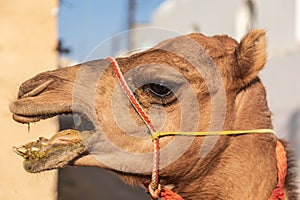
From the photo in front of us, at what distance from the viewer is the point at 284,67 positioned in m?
11.7

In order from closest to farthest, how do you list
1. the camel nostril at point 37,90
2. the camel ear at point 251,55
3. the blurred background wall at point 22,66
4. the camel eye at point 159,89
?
the camel nostril at point 37,90
the camel eye at point 159,89
the camel ear at point 251,55
the blurred background wall at point 22,66

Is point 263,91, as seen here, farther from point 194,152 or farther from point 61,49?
point 61,49

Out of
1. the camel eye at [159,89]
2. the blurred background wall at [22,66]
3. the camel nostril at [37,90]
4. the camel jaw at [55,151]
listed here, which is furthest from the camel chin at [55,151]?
the blurred background wall at [22,66]

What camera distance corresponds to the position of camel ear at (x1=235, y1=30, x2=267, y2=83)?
3.16 metres

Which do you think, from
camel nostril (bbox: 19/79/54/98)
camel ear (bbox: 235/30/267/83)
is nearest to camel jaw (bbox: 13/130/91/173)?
camel nostril (bbox: 19/79/54/98)

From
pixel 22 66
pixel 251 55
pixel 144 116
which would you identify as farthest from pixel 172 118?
pixel 22 66

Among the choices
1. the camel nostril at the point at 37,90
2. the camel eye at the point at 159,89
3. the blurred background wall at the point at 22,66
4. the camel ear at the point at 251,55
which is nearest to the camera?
the camel nostril at the point at 37,90

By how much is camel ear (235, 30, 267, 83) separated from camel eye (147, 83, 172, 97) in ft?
1.30

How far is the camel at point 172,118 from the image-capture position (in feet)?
9.75

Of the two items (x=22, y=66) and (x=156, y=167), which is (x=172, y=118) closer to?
(x=156, y=167)

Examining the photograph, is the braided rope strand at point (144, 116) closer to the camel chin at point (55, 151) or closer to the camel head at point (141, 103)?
the camel head at point (141, 103)

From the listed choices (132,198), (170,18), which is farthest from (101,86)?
(170,18)

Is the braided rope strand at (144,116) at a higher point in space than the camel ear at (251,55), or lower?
lower

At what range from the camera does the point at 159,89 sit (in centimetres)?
304
